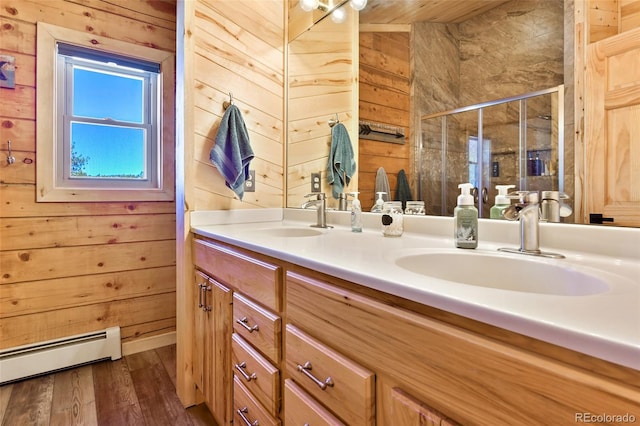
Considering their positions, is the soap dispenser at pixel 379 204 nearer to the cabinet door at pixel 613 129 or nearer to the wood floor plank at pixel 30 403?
the cabinet door at pixel 613 129

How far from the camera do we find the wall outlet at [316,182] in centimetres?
178

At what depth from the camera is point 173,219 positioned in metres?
2.24

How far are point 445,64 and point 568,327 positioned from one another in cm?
109

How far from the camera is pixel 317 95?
71.6 inches

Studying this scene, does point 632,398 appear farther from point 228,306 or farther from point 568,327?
point 228,306

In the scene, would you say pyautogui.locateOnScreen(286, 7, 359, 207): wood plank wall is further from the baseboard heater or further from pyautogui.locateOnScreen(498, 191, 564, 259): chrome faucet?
the baseboard heater

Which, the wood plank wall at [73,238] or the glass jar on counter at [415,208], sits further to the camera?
the wood plank wall at [73,238]

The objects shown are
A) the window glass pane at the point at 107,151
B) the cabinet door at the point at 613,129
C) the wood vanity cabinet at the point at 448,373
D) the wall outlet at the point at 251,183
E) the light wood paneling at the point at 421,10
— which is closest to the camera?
the wood vanity cabinet at the point at 448,373

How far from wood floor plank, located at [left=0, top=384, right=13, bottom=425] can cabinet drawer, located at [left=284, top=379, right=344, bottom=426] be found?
1.52m

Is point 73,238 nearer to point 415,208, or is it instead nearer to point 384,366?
point 415,208

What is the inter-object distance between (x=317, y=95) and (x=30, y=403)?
2.09 meters

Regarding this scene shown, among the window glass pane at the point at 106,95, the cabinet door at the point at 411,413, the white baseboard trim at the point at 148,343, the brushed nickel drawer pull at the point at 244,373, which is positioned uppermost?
the window glass pane at the point at 106,95


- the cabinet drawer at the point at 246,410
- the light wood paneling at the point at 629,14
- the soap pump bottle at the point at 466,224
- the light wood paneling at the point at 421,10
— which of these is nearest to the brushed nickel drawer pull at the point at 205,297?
the cabinet drawer at the point at 246,410

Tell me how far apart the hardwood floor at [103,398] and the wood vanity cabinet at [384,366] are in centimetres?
67
